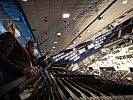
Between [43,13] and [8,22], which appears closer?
[8,22]

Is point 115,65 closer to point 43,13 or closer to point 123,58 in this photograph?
point 123,58

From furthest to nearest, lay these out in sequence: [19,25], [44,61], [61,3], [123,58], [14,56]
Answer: [19,25], [61,3], [123,58], [44,61], [14,56]

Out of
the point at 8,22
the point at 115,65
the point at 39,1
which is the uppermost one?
the point at 39,1

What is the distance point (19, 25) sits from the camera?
969 cm

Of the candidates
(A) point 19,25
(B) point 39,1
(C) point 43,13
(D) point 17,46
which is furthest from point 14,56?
(A) point 19,25

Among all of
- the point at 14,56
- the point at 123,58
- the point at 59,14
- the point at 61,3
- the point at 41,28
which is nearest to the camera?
the point at 14,56

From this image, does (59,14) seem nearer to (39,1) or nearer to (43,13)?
(43,13)

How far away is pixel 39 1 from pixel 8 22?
5.14 meters

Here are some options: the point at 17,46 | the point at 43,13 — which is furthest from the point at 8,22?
the point at 43,13

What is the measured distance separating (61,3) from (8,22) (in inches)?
229

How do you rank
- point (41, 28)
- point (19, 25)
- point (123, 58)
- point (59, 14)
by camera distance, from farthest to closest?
point (41, 28)
point (19, 25)
point (59, 14)
point (123, 58)

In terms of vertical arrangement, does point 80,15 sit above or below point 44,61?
above

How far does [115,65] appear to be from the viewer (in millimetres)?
6984

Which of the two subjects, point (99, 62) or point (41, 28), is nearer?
point (99, 62)
